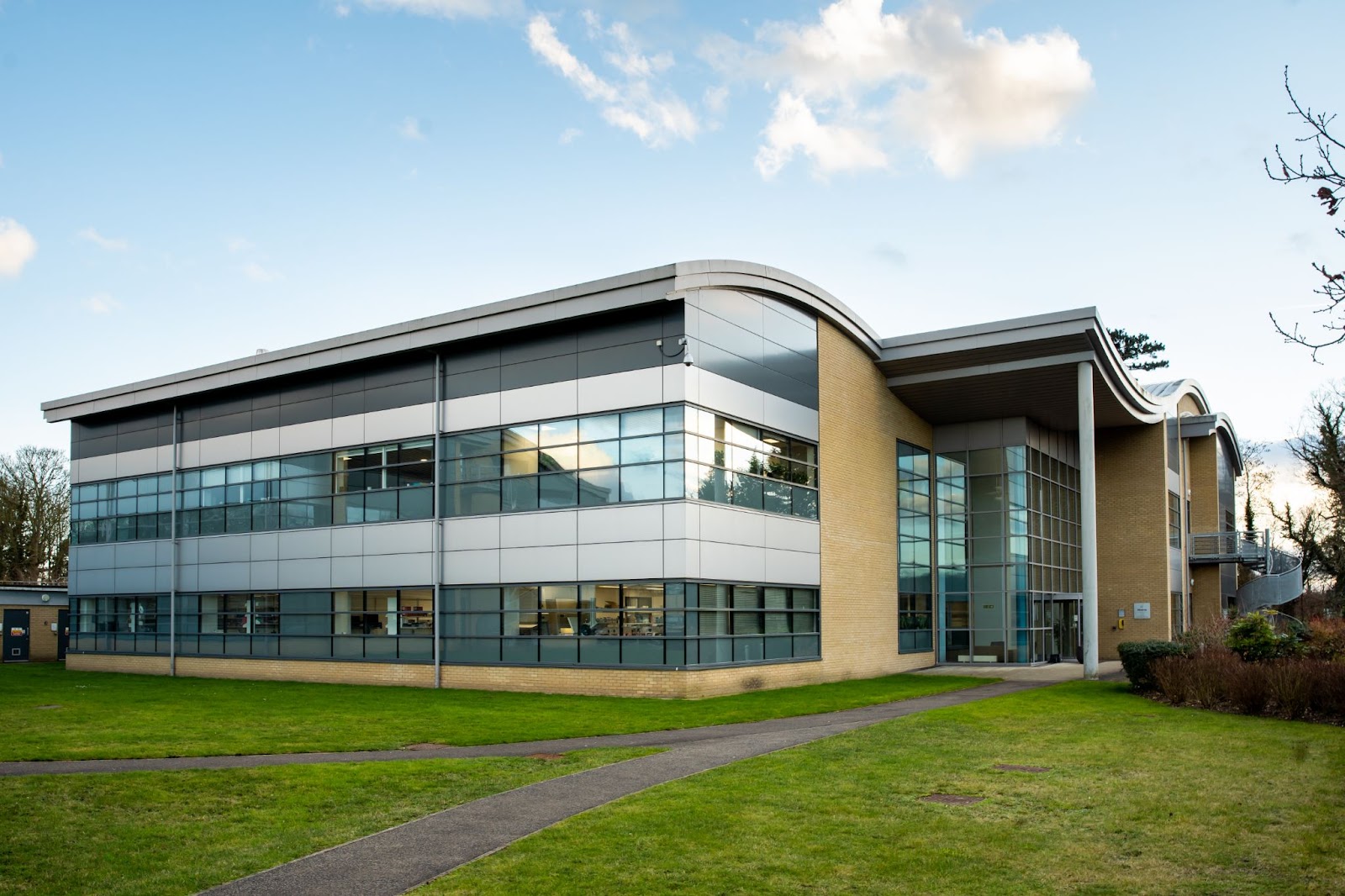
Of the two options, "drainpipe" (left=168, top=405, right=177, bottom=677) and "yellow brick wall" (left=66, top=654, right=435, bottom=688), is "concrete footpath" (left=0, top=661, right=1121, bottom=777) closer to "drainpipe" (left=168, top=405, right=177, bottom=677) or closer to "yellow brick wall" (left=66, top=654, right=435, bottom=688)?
"yellow brick wall" (left=66, top=654, right=435, bottom=688)

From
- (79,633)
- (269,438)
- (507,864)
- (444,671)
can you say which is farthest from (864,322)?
(79,633)

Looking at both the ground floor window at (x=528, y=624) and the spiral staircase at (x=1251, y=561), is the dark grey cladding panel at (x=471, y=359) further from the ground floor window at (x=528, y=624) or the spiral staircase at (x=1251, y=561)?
the spiral staircase at (x=1251, y=561)

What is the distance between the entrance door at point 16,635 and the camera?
44.3 m

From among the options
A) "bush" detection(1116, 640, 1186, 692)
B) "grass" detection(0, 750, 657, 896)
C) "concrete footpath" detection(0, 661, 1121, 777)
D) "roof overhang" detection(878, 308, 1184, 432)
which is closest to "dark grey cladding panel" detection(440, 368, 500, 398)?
"roof overhang" detection(878, 308, 1184, 432)

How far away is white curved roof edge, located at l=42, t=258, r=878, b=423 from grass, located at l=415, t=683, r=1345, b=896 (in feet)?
38.3

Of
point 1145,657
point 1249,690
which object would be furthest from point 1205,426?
point 1249,690

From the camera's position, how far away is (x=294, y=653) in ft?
104

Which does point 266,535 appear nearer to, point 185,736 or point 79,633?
point 79,633

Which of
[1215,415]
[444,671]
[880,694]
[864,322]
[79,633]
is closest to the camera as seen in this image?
[880,694]

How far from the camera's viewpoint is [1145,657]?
78.2 feet

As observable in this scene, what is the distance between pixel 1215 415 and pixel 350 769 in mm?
41151

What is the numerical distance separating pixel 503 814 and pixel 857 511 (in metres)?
21.3

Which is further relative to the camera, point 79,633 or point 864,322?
point 79,633

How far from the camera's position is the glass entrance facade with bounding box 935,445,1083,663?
3544 centimetres
